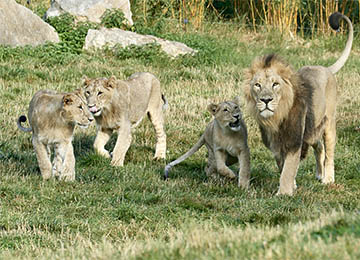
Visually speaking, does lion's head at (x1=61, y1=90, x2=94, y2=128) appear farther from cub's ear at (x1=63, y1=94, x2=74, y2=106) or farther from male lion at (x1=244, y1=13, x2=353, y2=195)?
male lion at (x1=244, y1=13, x2=353, y2=195)

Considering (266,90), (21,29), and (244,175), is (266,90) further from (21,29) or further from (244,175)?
(21,29)

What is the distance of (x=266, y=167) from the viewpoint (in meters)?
9.41

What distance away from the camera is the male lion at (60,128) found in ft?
26.2

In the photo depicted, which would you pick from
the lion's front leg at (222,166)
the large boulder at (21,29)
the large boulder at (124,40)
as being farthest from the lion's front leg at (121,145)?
the large boulder at (21,29)

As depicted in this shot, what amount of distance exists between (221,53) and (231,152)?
828 cm

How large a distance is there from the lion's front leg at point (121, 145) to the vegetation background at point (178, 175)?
132 mm

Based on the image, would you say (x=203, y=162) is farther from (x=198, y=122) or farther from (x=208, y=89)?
Answer: (x=208, y=89)

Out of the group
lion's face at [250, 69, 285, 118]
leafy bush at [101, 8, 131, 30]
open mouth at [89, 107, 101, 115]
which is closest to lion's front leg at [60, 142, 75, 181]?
open mouth at [89, 107, 101, 115]

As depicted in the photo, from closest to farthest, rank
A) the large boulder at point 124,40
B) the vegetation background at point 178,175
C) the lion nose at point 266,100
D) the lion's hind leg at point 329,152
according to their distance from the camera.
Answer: the vegetation background at point 178,175
the lion nose at point 266,100
the lion's hind leg at point 329,152
the large boulder at point 124,40

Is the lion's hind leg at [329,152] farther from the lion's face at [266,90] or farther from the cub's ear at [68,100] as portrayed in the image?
the cub's ear at [68,100]

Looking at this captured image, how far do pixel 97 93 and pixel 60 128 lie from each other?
0.97 meters

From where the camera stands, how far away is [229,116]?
8133 millimetres

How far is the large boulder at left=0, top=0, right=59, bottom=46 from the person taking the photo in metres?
15.2

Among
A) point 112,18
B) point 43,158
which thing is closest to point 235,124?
point 43,158
